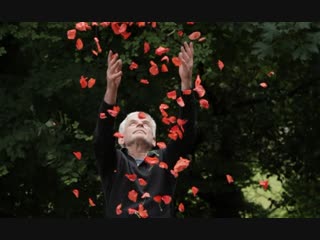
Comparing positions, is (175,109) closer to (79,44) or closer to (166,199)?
(79,44)

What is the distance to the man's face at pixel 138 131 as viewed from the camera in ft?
12.7

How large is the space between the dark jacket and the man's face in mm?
90

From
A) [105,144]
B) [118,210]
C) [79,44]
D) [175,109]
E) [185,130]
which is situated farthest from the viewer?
[175,109]

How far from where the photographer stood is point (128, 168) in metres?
3.75

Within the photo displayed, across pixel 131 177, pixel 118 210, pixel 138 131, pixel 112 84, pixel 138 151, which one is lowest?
pixel 118 210

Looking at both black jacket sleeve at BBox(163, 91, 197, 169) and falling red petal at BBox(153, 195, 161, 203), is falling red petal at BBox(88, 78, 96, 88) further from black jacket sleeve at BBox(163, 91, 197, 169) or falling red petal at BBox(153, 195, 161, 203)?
falling red petal at BBox(153, 195, 161, 203)

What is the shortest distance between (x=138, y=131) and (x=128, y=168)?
247 millimetres

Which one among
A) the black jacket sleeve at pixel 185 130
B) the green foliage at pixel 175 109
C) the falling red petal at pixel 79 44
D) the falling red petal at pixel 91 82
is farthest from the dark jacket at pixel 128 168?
the falling red petal at pixel 79 44

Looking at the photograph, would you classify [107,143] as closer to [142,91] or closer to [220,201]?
[142,91]

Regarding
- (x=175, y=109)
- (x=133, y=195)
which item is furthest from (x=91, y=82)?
(x=133, y=195)

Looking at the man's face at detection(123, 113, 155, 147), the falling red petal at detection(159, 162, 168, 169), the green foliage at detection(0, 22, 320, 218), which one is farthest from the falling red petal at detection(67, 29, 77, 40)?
the falling red petal at detection(159, 162, 168, 169)

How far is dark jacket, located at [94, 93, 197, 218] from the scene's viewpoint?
366 centimetres

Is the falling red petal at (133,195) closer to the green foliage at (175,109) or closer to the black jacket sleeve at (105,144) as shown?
the black jacket sleeve at (105,144)

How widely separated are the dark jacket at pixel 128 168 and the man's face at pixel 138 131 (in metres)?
0.09
